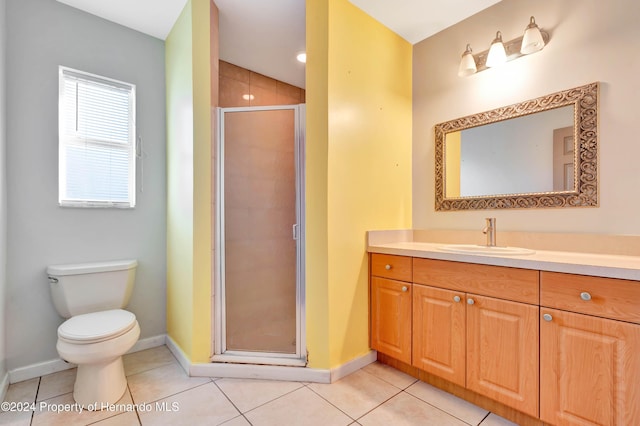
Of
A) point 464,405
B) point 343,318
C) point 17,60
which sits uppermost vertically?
point 17,60

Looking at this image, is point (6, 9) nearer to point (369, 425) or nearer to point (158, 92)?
point (158, 92)

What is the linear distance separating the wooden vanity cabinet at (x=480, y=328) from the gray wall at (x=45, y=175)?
2.07 m

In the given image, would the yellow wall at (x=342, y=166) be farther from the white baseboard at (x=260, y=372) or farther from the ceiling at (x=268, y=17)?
the ceiling at (x=268, y=17)

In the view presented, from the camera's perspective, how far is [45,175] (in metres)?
1.88

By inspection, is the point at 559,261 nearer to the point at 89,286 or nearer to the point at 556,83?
the point at 556,83

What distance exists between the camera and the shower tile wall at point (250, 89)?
2.49 metres

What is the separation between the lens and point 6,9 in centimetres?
176

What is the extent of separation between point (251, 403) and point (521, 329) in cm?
141

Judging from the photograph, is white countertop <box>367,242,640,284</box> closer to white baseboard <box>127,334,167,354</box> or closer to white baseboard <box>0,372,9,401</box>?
white baseboard <box>127,334,167,354</box>

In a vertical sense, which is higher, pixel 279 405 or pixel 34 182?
pixel 34 182

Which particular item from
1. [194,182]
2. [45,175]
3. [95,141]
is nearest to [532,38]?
[194,182]

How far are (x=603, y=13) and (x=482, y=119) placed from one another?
2.35 ft

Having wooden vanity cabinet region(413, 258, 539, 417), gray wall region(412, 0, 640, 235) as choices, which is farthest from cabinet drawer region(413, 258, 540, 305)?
gray wall region(412, 0, 640, 235)

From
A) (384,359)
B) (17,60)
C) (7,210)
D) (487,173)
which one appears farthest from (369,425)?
(17,60)
